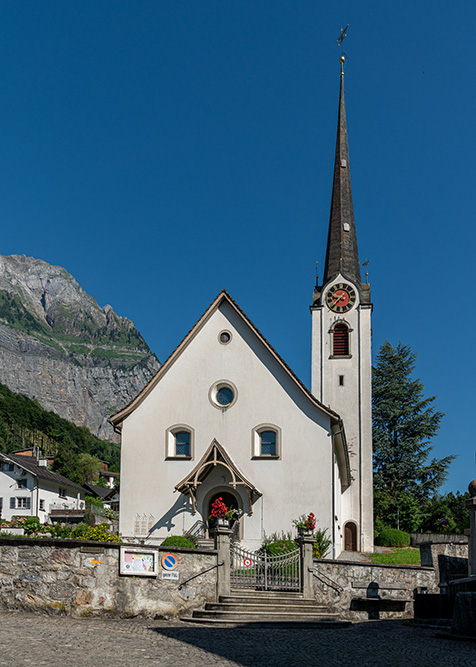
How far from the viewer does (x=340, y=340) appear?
1747 inches

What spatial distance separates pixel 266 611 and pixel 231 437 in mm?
11514

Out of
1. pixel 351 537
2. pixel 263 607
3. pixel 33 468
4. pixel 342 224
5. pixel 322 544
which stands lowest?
pixel 351 537

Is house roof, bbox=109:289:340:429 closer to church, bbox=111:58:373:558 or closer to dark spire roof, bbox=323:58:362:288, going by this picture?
church, bbox=111:58:373:558

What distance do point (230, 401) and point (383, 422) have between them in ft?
117

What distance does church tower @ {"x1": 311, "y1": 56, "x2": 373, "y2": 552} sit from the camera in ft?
137

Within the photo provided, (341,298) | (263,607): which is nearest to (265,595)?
(263,607)

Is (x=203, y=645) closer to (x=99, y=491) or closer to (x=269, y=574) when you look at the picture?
(x=269, y=574)

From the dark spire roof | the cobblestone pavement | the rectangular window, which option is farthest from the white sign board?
the dark spire roof

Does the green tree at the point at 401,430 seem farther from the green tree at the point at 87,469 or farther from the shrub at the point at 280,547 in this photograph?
the green tree at the point at 87,469

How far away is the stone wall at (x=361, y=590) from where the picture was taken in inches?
738

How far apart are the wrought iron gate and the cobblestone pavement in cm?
317

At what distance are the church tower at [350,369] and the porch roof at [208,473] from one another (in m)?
15.4

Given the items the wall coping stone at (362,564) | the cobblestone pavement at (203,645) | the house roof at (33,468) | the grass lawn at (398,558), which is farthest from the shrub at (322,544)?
the house roof at (33,468)

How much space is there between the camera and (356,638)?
45.5 feet
